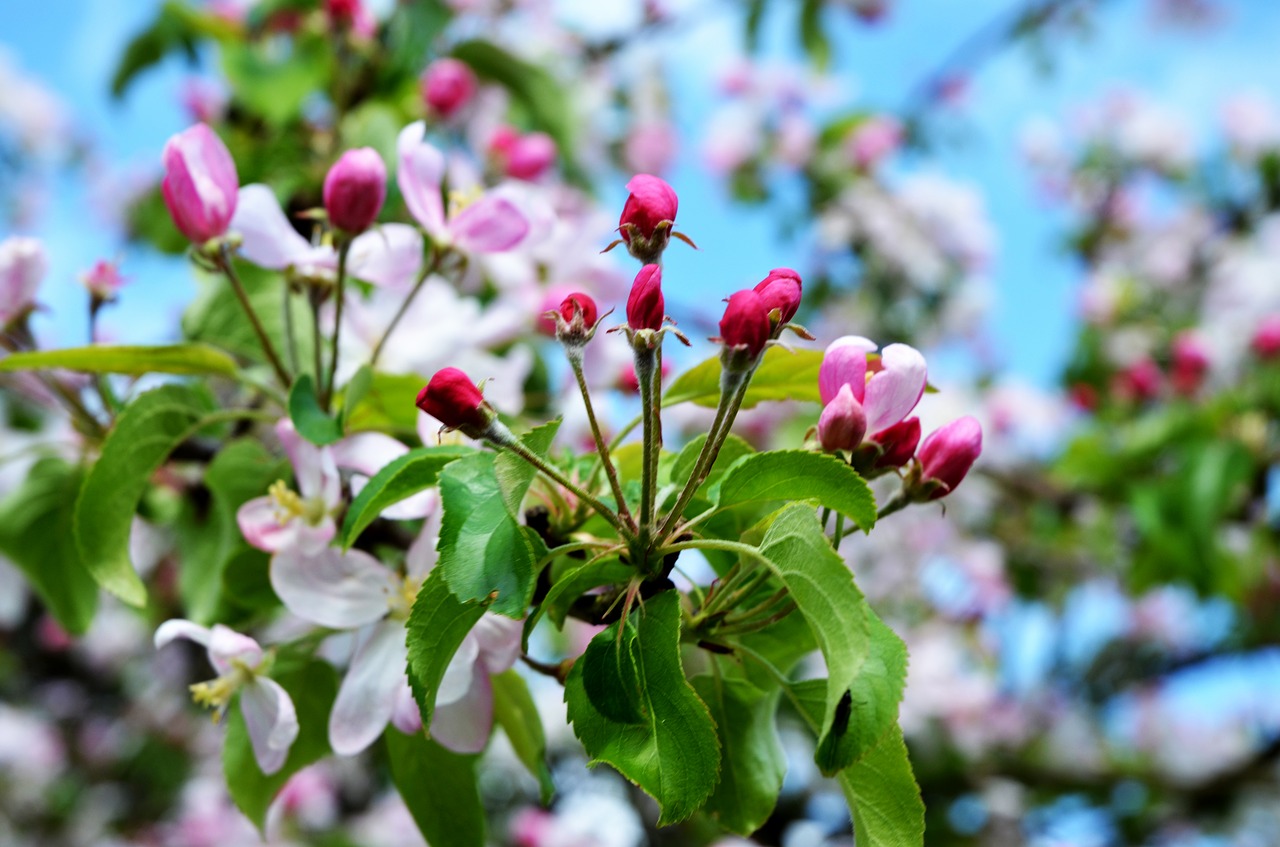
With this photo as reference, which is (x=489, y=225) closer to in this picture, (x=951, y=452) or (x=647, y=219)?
(x=647, y=219)

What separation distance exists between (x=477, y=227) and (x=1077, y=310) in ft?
11.4

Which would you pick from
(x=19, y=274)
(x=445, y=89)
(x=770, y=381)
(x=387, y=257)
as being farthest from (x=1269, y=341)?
(x=19, y=274)

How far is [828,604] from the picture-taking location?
0.47 metres

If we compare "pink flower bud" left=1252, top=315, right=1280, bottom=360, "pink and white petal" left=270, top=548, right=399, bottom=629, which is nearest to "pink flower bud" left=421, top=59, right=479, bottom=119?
"pink and white petal" left=270, top=548, right=399, bottom=629

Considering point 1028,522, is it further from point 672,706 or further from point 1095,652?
point 672,706

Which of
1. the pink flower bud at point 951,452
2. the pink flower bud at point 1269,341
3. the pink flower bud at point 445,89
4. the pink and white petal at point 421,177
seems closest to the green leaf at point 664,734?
the pink flower bud at point 951,452

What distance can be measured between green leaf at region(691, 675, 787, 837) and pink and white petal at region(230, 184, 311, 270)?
41cm

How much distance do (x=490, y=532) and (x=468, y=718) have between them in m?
0.18

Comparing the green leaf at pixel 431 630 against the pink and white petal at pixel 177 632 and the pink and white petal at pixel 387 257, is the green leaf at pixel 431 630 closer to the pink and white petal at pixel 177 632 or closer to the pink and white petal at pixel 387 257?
the pink and white petal at pixel 177 632

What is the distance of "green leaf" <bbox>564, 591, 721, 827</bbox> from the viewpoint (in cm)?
51

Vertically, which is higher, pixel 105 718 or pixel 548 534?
pixel 105 718

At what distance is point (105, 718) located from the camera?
356 cm

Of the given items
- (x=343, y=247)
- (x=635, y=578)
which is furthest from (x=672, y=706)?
(x=343, y=247)

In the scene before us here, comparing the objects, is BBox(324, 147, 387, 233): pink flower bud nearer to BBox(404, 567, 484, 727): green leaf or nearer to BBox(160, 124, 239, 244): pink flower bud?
BBox(160, 124, 239, 244): pink flower bud
